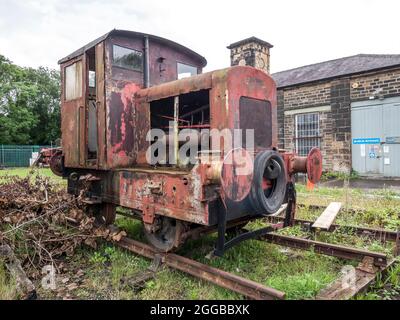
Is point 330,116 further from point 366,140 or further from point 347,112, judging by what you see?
point 366,140

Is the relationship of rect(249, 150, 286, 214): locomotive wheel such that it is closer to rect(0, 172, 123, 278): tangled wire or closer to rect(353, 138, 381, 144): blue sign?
rect(0, 172, 123, 278): tangled wire

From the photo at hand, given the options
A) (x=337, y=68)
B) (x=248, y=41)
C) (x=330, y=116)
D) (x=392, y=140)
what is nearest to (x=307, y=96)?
(x=330, y=116)

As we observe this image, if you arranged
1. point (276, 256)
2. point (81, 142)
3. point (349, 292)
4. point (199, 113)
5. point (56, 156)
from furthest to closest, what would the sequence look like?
point (56, 156)
point (81, 142)
point (199, 113)
point (276, 256)
point (349, 292)

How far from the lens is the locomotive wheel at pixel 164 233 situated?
149 inches

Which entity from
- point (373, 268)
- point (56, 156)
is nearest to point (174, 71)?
point (56, 156)

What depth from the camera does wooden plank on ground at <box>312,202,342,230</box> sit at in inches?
184

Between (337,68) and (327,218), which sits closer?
(327,218)

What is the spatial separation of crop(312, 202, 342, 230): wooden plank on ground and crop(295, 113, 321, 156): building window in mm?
7881

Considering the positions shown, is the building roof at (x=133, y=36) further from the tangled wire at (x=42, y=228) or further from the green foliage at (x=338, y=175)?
the green foliage at (x=338, y=175)

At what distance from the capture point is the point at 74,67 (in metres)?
5.25

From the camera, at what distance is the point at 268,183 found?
386cm

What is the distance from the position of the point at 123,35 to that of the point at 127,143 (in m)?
1.59

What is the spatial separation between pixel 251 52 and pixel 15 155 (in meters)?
22.6

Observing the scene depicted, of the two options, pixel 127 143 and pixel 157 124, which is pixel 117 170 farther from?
pixel 157 124
